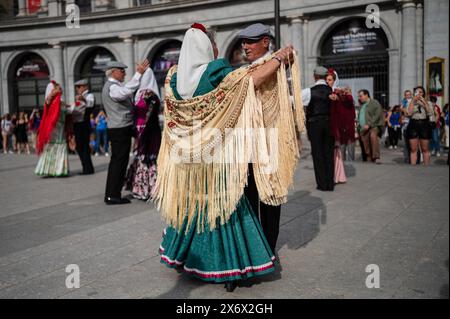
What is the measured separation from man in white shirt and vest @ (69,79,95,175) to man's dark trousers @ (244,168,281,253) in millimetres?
7650

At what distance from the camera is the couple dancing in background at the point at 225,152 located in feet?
10.7

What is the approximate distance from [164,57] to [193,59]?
2399 centimetres

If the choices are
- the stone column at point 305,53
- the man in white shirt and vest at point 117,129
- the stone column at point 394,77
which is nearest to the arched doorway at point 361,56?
the stone column at point 394,77

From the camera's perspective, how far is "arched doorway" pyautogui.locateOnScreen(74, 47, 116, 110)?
92.2ft

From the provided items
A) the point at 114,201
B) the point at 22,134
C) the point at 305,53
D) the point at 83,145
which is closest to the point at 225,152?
the point at 114,201

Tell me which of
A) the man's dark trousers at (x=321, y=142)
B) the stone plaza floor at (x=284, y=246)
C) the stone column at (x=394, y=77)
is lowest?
the stone plaza floor at (x=284, y=246)

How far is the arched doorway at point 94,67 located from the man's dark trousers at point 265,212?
85.0ft

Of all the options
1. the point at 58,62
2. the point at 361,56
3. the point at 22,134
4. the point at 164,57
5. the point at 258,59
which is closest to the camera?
the point at 258,59

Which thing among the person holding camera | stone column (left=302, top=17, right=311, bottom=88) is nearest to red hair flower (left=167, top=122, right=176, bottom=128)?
the person holding camera

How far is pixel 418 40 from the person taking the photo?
A: 62.8 feet

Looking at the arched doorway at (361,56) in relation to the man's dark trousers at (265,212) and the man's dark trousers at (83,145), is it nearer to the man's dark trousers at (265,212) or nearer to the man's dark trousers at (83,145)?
the man's dark trousers at (83,145)

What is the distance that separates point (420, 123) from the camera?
10.8 meters

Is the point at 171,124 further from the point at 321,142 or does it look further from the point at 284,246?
the point at 321,142
